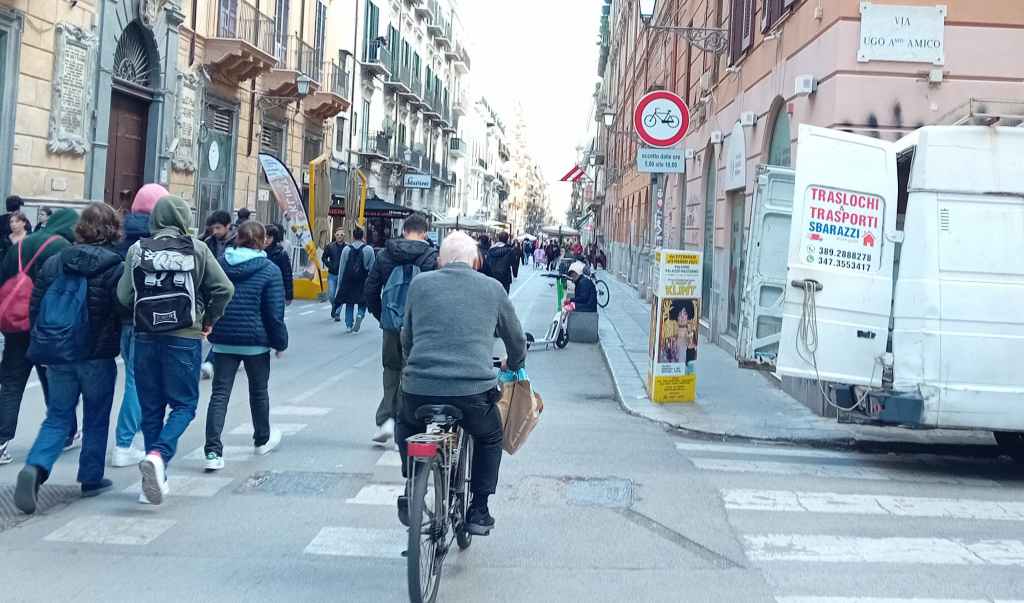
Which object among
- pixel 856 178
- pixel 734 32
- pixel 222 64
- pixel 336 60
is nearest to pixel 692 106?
pixel 734 32

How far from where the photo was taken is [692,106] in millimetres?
22750

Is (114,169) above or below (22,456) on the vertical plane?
above

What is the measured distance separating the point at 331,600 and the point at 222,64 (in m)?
22.2

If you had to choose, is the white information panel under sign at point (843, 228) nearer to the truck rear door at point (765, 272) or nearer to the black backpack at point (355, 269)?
the truck rear door at point (765, 272)

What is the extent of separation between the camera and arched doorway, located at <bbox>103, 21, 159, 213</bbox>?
803 inches

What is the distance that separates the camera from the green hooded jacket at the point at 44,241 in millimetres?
7016

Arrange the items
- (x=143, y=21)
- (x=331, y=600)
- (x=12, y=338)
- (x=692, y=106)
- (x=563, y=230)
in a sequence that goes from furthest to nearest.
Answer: (x=563, y=230) → (x=692, y=106) → (x=143, y=21) → (x=12, y=338) → (x=331, y=600)

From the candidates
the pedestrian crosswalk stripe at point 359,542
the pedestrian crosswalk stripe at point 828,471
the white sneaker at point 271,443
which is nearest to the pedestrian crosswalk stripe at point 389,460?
the white sneaker at point 271,443

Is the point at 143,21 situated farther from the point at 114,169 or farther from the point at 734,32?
the point at 734,32

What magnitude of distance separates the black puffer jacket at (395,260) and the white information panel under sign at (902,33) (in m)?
5.99

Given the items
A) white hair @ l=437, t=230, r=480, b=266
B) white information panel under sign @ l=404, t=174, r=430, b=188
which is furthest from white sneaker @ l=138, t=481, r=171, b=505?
white information panel under sign @ l=404, t=174, r=430, b=188

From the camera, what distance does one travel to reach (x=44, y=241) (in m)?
7.06

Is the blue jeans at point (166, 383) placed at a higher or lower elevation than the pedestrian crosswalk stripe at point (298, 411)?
higher

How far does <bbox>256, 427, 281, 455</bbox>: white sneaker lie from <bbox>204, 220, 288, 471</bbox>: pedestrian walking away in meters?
0.35
